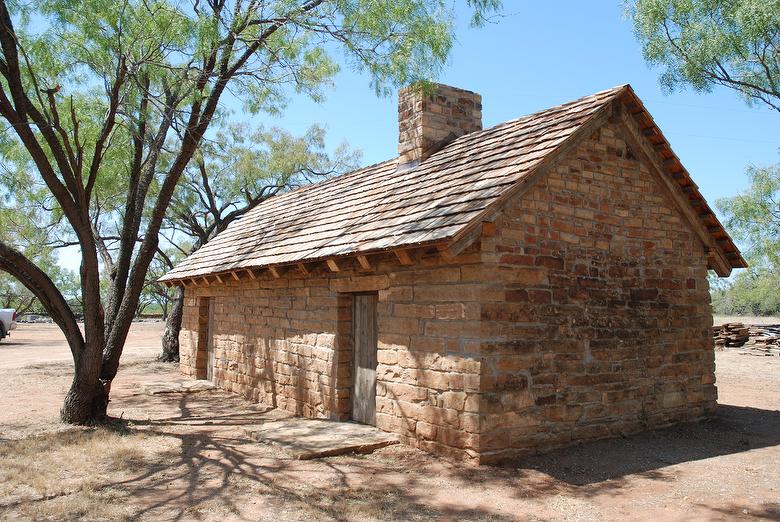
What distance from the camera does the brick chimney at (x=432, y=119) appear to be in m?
9.86

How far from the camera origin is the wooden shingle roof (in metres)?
6.73

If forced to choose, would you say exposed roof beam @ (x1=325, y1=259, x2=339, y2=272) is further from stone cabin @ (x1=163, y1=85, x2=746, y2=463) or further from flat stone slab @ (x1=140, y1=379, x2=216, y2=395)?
flat stone slab @ (x1=140, y1=379, x2=216, y2=395)

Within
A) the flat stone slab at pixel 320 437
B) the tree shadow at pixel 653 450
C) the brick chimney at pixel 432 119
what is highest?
the brick chimney at pixel 432 119

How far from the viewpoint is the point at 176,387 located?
40.1 ft

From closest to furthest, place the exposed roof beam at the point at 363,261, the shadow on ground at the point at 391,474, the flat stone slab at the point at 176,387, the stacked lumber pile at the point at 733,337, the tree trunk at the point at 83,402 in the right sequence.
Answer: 1. the shadow on ground at the point at 391,474
2. the exposed roof beam at the point at 363,261
3. the tree trunk at the point at 83,402
4. the flat stone slab at the point at 176,387
5. the stacked lumber pile at the point at 733,337

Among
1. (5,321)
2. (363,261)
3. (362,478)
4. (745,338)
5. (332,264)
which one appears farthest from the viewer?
(5,321)

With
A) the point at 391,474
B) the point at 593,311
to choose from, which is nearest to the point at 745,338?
the point at 593,311

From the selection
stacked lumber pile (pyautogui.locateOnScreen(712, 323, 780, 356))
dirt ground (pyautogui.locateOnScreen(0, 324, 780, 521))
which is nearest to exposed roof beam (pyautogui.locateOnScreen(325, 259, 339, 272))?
dirt ground (pyautogui.locateOnScreen(0, 324, 780, 521))

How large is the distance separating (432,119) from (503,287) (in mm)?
4352

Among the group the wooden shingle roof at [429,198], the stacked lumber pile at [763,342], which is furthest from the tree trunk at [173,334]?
the stacked lumber pile at [763,342]

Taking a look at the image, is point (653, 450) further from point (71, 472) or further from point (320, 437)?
point (71, 472)

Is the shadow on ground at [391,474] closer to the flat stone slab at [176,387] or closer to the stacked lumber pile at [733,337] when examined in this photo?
the flat stone slab at [176,387]

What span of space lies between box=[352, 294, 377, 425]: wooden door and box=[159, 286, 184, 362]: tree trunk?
1188cm

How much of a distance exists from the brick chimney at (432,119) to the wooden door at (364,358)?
9.32 ft
